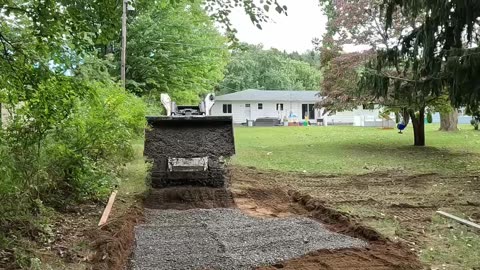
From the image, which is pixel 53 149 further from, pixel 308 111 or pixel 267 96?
pixel 308 111

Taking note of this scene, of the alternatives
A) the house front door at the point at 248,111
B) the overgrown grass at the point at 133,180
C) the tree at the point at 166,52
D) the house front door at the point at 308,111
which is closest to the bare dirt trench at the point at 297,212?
the overgrown grass at the point at 133,180

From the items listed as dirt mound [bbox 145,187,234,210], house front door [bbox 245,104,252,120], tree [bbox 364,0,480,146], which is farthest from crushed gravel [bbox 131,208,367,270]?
house front door [bbox 245,104,252,120]

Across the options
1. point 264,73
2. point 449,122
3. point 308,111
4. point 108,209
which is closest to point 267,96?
point 308,111

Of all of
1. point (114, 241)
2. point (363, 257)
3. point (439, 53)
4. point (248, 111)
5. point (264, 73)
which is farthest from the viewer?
point (264, 73)

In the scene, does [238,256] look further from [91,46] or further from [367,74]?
[367,74]

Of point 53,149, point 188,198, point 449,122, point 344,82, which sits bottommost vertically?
point 188,198

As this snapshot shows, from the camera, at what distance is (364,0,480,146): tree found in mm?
8703

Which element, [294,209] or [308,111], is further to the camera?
[308,111]

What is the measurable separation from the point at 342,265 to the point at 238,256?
103 cm

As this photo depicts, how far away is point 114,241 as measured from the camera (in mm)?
5359

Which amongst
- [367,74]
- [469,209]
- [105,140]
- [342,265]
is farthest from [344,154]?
[342,265]

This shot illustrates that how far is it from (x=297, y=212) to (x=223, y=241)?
2.24 meters

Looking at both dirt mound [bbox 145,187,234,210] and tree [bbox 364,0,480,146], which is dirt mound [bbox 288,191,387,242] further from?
tree [bbox 364,0,480,146]

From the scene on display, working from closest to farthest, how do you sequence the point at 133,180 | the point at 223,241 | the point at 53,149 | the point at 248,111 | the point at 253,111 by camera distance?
1. the point at 223,241
2. the point at 53,149
3. the point at 133,180
4. the point at 253,111
5. the point at 248,111
